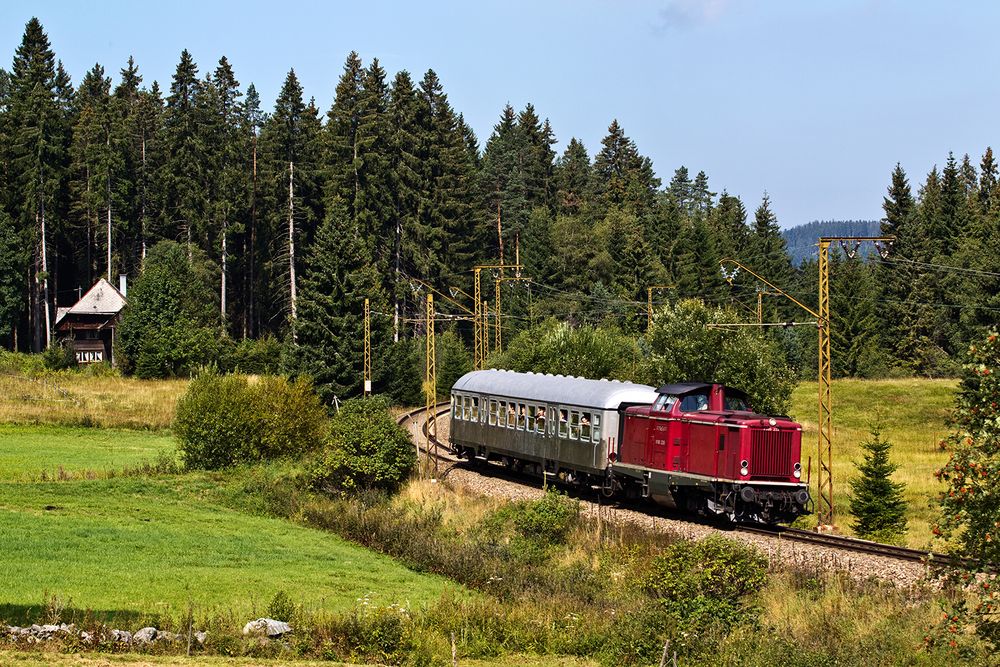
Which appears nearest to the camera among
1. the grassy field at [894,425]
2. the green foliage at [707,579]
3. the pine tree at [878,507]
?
the green foliage at [707,579]

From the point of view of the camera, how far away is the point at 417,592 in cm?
2886

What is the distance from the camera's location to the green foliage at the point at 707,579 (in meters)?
23.5

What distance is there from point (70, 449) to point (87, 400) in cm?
1870

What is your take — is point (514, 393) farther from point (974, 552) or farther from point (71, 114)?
point (71, 114)

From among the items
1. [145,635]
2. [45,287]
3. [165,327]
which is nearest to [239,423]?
[145,635]

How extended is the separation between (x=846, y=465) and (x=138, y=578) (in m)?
40.0

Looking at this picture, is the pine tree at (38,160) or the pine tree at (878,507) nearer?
the pine tree at (878,507)

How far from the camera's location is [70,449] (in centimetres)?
5744

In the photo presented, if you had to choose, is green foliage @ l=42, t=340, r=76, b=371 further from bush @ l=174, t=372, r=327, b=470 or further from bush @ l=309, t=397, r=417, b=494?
bush @ l=309, t=397, r=417, b=494

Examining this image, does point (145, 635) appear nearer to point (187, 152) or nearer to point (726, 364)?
point (726, 364)

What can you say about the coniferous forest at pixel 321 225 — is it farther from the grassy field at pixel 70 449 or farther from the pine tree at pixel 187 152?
the grassy field at pixel 70 449

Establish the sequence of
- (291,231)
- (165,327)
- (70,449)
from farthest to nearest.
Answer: (291,231), (165,327), (70,449)

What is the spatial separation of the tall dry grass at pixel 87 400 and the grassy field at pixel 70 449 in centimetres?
155

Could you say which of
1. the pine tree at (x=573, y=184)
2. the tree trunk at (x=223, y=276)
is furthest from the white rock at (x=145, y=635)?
the pine tree at (x=573, y=184)
